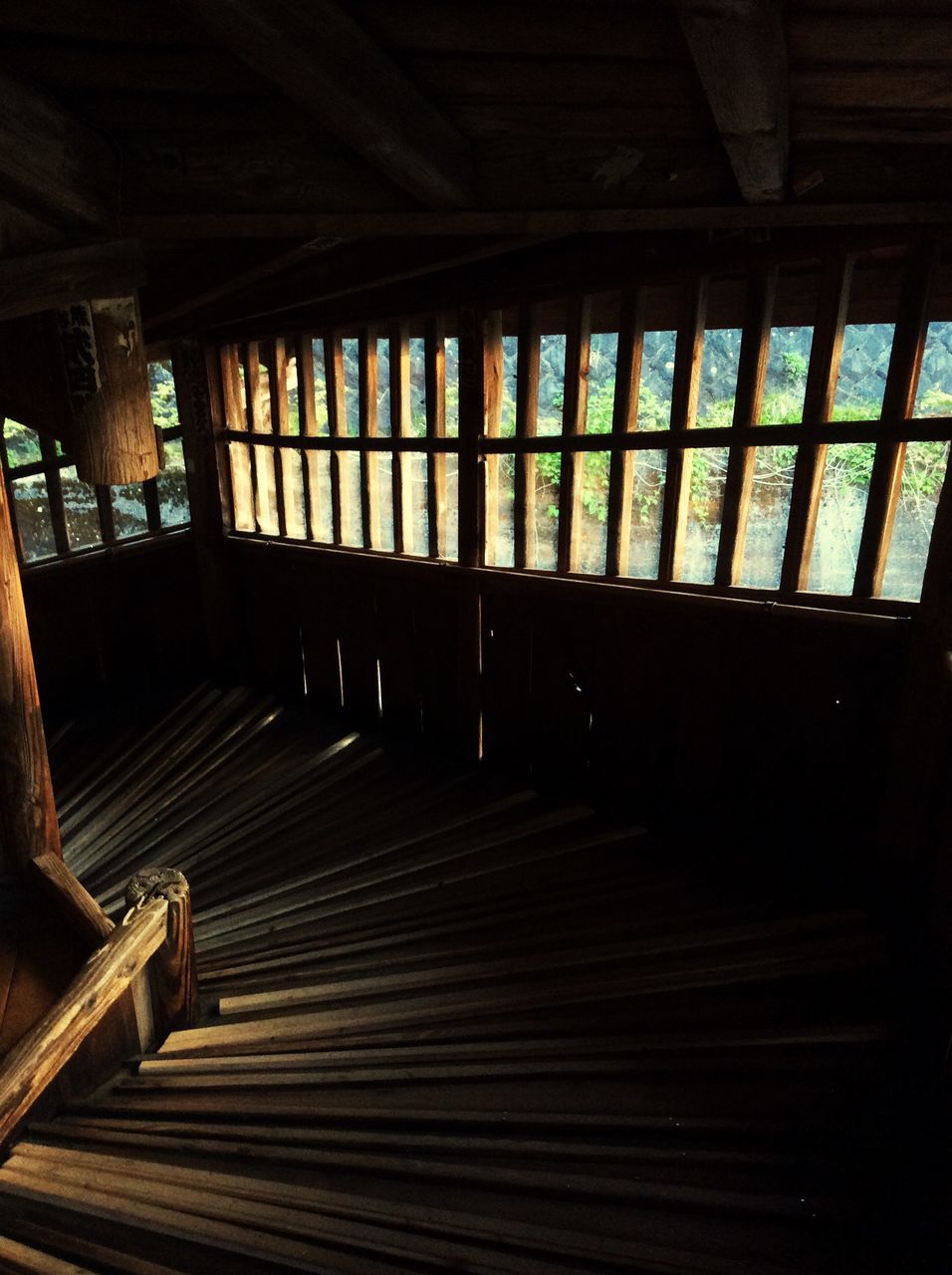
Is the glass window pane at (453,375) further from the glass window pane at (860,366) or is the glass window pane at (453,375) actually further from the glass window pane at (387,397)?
the glass window pane at (860,366)

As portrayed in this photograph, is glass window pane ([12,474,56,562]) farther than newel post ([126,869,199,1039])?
Yes

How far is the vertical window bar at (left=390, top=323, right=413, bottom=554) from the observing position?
457cm

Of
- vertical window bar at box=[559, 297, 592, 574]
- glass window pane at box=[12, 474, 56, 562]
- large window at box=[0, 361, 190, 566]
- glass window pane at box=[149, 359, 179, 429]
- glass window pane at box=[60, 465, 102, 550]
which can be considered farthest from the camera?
glass window pane at box=[149, 359, 179, 429]

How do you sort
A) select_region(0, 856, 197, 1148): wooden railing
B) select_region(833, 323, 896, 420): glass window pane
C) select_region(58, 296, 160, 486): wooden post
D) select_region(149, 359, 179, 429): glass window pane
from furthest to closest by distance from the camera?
select_region(833, 323, 896, 420): glass window pane < select_region(149, 359, 179, 429): glass window pane < select_region(58, 296, 160, 486): wooden post < select_region(0, 856, 197, 1148): wooden railing

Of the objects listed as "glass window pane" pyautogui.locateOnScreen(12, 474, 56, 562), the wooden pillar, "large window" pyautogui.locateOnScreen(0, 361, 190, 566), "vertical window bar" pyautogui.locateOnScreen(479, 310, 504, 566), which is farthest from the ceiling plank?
"glass window pane" pyautogui.locateOnScreen(12, 474, 56, 562)

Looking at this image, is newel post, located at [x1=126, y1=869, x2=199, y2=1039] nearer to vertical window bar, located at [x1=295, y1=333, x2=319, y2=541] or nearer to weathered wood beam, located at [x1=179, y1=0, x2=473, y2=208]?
weathered wood beam, located at [x1=179, y1=0, x2=473, y2=208]

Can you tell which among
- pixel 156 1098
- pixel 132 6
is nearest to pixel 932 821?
pixel 156 1098

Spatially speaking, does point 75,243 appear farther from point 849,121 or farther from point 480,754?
point 480,754

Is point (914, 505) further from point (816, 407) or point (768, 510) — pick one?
point (816, 407)

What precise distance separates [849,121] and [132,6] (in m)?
1.75

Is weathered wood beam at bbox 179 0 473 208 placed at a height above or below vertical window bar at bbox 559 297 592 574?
above

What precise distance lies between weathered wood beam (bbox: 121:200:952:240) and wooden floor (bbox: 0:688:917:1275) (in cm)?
277

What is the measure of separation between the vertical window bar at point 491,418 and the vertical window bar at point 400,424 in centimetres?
51

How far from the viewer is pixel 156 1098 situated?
262 cm
